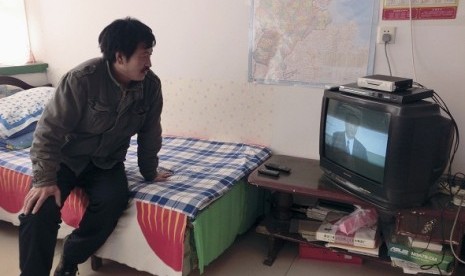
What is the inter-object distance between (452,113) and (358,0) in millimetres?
735

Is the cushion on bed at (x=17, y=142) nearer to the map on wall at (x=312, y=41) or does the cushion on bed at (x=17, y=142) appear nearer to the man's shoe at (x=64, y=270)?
the man's shoe at (x=64, y=270)

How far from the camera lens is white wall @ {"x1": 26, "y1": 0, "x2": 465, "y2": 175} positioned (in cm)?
195

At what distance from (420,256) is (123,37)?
158 centimetres

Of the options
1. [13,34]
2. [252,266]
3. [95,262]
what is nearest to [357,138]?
[252,266]

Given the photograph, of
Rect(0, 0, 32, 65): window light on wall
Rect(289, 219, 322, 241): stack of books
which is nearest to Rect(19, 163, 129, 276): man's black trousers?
Rect(289, 219, 322, 241): stack of books

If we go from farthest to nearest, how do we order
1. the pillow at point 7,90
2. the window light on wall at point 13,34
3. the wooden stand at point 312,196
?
1. the window light on wall at point 13,34
2. the pillow at point 7,90
3. the wooden stand at point 312,196

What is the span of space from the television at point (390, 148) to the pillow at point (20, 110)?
1.80 metres

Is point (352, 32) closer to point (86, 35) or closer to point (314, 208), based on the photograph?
point (314, 208)

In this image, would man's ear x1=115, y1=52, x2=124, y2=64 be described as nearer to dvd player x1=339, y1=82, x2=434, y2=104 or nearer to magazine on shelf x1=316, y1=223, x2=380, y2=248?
dvd player x1=339, y1=82, x2=434, y2=104

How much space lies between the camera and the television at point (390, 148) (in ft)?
5.08

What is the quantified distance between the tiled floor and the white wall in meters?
0.62

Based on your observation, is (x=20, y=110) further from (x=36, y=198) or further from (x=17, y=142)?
(x=36, y=198)

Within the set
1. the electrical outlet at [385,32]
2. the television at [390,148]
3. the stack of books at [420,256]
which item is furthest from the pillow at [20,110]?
the stack of books at [420,256]

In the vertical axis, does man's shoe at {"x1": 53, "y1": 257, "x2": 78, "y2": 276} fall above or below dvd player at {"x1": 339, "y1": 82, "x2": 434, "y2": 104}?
below
